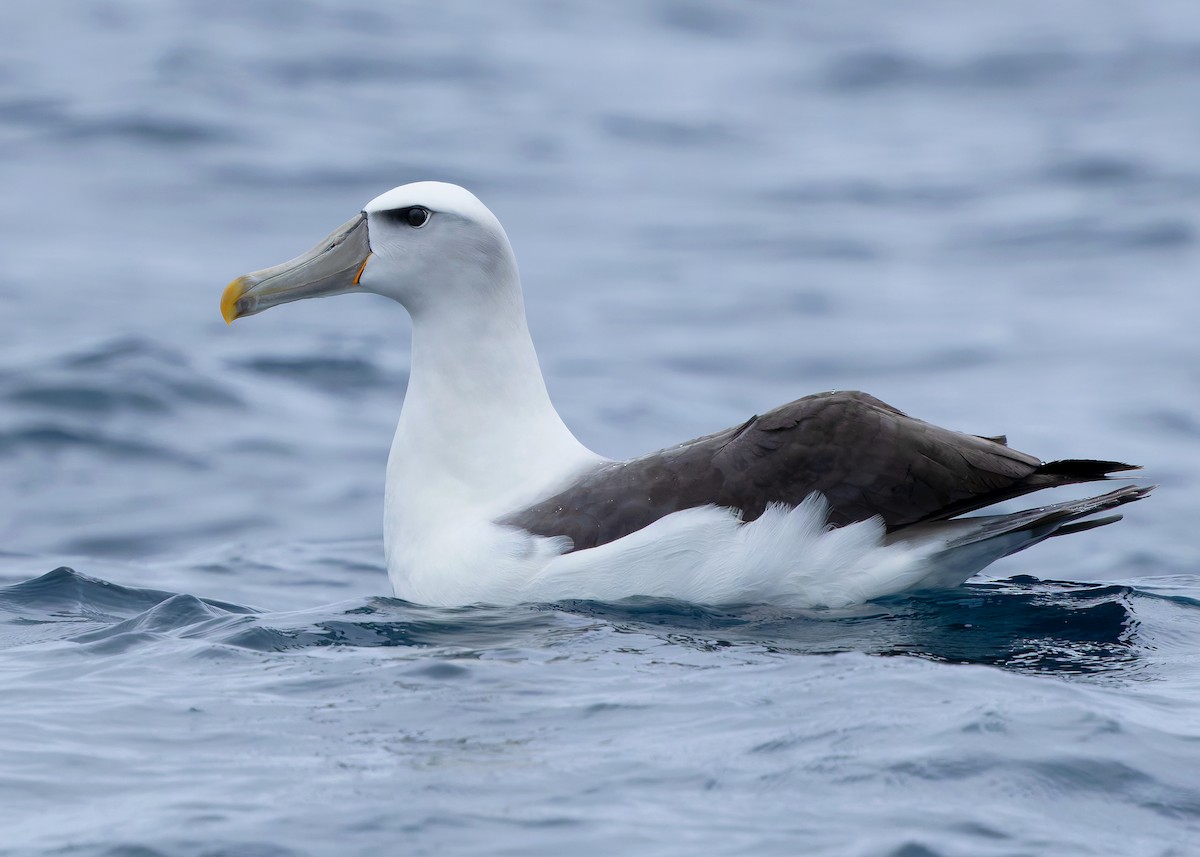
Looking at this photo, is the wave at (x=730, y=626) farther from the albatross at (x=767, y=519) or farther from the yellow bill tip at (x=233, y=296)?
the yellow bill tip at (x=233, y=296)

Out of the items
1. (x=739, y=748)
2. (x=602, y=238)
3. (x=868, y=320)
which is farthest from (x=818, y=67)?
(x=739, y=748)

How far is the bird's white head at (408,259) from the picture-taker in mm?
8234

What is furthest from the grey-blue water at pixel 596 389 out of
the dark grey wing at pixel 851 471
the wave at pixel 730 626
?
the dark grey wing at pixel 851 471

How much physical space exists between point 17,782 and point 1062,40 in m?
21.2

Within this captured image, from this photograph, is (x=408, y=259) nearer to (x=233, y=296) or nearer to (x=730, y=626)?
(x=233, y=296)

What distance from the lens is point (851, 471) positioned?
7297 millimetres

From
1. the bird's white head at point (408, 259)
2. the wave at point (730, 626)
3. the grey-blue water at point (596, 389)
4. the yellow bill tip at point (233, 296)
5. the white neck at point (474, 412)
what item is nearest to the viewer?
the grey-blue water at point (596, 389)

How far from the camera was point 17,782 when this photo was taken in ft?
18.5

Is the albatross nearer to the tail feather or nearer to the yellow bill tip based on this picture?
the tail feather

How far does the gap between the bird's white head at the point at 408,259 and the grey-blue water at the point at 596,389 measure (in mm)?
1435

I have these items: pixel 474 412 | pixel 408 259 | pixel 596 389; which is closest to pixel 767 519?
pixel 474 412

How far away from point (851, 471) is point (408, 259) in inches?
91.4

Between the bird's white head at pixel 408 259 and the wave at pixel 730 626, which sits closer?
the wave at pixel 730 626

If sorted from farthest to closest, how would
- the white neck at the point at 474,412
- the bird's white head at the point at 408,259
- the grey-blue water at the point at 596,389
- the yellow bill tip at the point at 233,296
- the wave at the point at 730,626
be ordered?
1. the yellow bill tip at the point at 233,296
2. the bird's white head at the point at 408,259
3. the white neck at the point at 474,412
4. the wave at the point at 730,626
5. the grey-blue water at the point at 596,389
